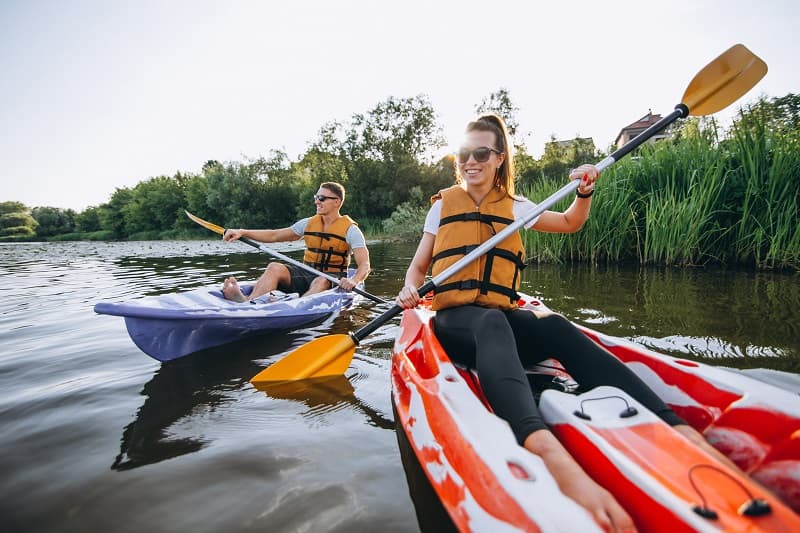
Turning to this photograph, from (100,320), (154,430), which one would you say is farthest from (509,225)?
(100,320)

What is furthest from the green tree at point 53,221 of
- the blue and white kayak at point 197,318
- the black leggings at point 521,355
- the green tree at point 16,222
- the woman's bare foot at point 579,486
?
the woman's bare foot at point 579,486

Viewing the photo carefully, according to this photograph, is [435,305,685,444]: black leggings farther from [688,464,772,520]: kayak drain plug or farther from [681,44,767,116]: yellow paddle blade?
[681,44,767,116]: yellow paddle blade

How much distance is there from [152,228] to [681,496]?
4712cm

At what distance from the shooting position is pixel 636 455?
1146mm

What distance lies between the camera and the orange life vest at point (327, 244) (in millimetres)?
4746

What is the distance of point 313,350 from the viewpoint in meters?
2.69

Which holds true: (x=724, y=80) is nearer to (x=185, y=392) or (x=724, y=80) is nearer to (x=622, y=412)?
(x=622, y=412)

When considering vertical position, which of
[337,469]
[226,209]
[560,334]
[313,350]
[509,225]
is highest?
[226,209]

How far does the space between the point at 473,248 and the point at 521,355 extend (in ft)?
1.98

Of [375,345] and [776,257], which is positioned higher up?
[776,257]

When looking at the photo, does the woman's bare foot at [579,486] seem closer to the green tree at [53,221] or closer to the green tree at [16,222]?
the green tree at [16,222]

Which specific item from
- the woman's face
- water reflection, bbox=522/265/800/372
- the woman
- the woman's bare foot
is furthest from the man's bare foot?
the woman's bare foot

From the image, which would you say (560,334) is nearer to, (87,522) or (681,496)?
(681,496)

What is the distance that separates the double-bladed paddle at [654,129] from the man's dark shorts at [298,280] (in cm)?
196
